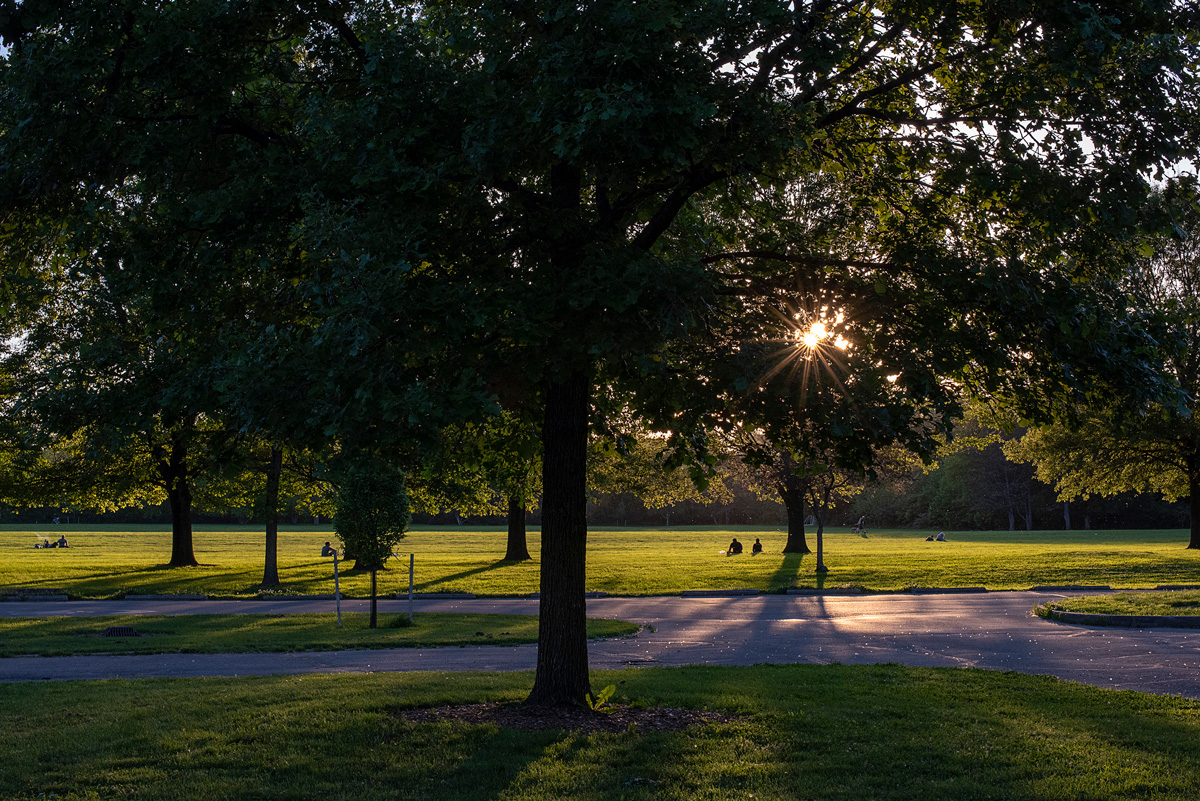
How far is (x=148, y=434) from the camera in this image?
761cm

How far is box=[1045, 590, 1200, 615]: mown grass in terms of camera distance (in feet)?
57.1

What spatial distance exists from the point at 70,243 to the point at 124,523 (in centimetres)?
9433

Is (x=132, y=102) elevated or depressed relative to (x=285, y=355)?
elevated

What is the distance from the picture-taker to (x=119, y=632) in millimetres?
15500

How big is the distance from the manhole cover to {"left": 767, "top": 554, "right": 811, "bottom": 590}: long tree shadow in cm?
1509

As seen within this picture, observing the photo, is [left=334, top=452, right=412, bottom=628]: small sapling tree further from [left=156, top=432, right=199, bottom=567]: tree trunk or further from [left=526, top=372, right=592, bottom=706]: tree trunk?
[left=526, top=372, right=592, bottom=706]: tree trunk

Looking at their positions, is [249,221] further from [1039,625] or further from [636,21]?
[1039,625]

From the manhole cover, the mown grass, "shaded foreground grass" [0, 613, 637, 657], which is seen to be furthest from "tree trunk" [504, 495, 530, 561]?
the manhole cover

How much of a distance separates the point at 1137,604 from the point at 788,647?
27.7 ft

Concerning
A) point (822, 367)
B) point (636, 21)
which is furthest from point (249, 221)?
point (822, 367)

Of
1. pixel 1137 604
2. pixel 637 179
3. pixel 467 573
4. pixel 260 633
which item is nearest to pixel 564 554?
pixel 637 179

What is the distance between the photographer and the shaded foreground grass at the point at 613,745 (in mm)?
6266

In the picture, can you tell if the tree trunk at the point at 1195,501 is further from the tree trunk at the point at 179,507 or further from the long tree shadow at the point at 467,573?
the tree trunk at the point at 179,507

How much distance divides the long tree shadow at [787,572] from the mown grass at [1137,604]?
7.41 metres
